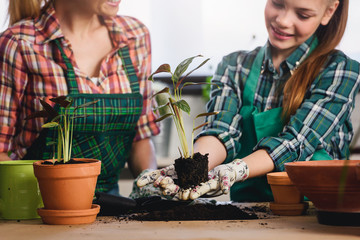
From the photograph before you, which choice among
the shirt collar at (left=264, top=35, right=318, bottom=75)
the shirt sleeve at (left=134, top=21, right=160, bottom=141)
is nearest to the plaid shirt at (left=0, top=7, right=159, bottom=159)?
the shirt sleeve at (left=134, top=21, right=160, bottom=141)

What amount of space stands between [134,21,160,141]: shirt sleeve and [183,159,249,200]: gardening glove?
653 millimetres

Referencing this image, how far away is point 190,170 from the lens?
1.17 meters

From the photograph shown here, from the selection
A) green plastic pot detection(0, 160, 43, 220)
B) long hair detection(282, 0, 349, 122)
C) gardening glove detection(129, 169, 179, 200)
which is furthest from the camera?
long hair detection(282, 0, 349, 122)

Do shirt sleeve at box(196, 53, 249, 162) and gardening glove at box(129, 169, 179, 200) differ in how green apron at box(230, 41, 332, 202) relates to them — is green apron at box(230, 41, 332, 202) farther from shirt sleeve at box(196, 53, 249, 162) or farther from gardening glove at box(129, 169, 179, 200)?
gardening glove at box(129, 169, 179, 200)

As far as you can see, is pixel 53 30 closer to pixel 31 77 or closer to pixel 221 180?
pixel 31 77

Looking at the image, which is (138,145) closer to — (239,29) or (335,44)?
(335,44)

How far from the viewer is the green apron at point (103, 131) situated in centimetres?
171

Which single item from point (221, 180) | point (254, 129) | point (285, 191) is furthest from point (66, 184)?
point (254, 129)

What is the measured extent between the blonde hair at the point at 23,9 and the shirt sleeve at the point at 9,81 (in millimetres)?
116

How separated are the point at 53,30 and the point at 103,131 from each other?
16.3 inches

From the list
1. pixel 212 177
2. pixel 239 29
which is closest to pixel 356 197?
pixel 212 177

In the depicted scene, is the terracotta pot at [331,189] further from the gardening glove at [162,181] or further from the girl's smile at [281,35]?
the girl's smile at [281,35]

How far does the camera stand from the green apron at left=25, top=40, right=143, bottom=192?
171 cm

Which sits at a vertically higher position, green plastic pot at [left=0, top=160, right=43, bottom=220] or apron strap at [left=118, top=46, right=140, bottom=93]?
apron strap at [left=118, top=46, right=140, bottom=93]
